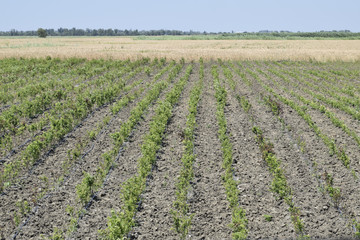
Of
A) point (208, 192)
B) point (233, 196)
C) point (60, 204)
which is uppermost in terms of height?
point (233, 196)

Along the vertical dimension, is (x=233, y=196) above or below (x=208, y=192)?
above

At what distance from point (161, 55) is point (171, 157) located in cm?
2876

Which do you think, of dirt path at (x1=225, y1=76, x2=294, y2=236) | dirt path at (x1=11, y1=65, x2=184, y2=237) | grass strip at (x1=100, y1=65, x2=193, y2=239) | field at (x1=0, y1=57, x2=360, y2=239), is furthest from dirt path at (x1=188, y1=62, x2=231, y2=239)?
dirt path at (x1=11, y1=65, x2=184, y2=237)

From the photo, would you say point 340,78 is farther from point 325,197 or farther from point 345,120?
point 325,197

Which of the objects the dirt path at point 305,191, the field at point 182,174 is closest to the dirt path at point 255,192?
A: the field at point 182,174

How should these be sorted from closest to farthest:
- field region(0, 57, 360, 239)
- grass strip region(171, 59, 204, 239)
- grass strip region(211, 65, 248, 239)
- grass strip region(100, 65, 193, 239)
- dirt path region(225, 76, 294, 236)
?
grass strip region(100, 65, 193, 239)
grass strip region(211, 65, 248, 239)
grass strip region(171, 59, 204, 239)
dirt path region(225, 76, 294, 236)
field region(0, 57, 360, 239)

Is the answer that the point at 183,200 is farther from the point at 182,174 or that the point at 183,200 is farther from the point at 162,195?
A: the point at 182,174

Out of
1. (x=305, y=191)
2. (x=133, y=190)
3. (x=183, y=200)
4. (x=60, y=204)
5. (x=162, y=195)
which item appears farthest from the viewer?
(x=305, y=191)

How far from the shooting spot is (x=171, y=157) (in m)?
9.70

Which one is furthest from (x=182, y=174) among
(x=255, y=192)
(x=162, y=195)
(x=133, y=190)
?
(x=255, y=192)

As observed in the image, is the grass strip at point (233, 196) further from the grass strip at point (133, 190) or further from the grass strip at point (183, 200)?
the grass strip at point (133, 190)

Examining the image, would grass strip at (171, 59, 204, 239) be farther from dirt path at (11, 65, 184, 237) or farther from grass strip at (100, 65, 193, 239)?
dirt path at (11, 65, 184, 237)

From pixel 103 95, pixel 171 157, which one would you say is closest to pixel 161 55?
pixel 103 95

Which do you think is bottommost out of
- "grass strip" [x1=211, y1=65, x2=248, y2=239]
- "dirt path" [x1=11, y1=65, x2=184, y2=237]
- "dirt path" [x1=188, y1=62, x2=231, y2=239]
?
"dirt path" [x1=11, y1=65, x2=184, y2=237]
